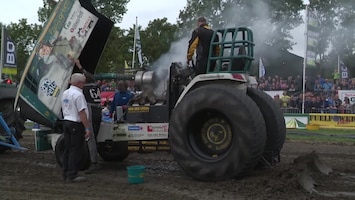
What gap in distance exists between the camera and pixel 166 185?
19.5ft

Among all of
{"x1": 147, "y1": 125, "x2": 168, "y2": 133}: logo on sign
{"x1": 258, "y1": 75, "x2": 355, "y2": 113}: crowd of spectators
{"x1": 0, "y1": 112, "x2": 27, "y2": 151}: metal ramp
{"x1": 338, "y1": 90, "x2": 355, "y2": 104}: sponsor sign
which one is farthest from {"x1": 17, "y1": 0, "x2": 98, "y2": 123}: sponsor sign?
{"x1": 338, "y1": 90, "x2": 355, "y2": 104}: sponsor sign

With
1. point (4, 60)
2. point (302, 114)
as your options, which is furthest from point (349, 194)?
point (4, 60)

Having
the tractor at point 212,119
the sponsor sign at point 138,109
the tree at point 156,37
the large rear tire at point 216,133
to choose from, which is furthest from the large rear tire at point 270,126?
the tree at point 156,37

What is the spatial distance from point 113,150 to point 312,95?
1278 cm

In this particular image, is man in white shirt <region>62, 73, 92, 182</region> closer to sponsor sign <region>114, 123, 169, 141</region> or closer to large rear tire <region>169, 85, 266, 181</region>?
sponsor sign <region>114, 123, 169, 141</region>

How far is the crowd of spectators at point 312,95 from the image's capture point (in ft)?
58.5

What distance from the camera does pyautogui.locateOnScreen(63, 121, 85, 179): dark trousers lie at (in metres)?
6.33

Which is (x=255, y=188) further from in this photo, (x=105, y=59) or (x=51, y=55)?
(x=105, y=59)

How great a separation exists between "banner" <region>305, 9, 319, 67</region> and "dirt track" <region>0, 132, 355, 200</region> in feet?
37.1

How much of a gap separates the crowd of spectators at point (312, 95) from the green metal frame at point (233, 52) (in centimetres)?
1123

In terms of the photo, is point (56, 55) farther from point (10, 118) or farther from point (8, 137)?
point (10, 118)

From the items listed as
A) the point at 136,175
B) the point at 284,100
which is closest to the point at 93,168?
the point at 136,175

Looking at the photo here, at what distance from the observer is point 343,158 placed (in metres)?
8.52

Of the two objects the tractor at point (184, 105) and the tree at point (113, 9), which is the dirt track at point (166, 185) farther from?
the tree at point (113, 9)
